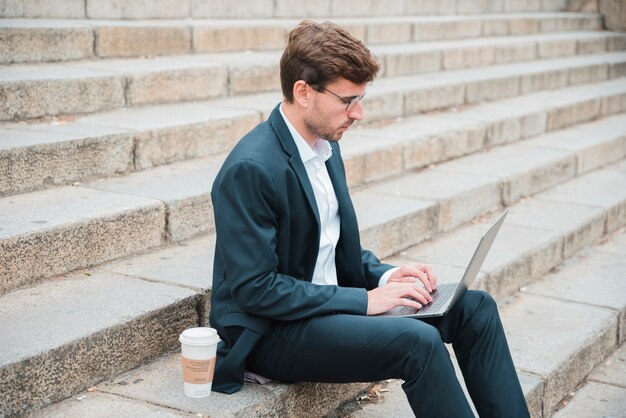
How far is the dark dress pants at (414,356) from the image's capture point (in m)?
2.87

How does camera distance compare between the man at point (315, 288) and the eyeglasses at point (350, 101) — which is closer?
the man at point (315, 288)

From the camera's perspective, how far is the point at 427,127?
22.8ft

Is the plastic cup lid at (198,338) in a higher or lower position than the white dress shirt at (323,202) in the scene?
lower

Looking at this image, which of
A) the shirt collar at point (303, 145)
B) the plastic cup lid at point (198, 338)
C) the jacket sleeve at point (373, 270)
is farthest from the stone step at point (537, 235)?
the plastic cup lid at point (198, 338)

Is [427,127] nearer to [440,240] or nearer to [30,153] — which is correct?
[440,240]

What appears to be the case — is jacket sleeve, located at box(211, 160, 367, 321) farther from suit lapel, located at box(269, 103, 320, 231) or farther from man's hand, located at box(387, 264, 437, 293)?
man's hand, located at box(387, 264, 437, 293)

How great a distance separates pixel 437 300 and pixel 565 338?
157 centimetres

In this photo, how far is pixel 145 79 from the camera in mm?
5465

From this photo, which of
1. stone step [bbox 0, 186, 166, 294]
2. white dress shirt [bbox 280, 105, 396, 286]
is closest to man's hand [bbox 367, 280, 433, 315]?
white dress shirt [bbox 280, 105, 396, 286]

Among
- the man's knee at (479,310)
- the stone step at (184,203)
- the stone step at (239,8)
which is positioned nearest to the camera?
the man's knee at (479,310)

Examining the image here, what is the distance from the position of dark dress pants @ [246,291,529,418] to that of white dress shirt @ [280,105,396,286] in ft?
1.05

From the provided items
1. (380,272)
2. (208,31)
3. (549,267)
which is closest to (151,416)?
(380,272)

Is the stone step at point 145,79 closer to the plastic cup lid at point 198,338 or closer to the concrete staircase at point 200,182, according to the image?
the concrete staircase at point 200,182

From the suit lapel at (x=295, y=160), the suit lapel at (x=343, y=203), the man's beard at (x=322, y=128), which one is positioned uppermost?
the man's beard at (x=322, y=128)
